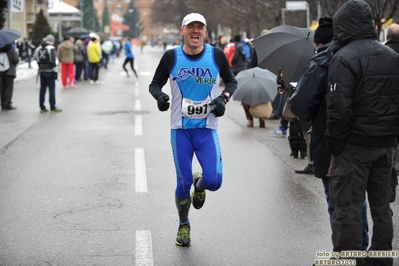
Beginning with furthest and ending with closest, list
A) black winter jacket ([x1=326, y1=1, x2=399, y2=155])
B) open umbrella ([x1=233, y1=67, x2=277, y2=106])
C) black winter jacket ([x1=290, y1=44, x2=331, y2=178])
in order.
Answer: open umbrella ([x1=233, y1=67, x2=277, y2=106]) < black winter jacket ([x1=290, y1=44, x2=331, y2=178]) < black winter jacket ([x1=326, y1=1, x2=399, y2=155])

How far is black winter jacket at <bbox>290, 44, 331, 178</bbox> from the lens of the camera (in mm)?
5562

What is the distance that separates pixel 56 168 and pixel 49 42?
316 inches

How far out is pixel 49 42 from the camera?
18.2m

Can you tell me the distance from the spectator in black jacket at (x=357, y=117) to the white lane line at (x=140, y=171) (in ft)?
13.5

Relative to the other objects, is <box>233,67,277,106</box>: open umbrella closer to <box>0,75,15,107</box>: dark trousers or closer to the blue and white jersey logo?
<box>0,75,15,107</box>: dark trousers

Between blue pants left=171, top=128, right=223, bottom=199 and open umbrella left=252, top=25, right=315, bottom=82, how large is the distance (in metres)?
3.81

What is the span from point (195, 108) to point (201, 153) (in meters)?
0.39

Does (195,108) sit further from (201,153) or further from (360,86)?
(360,86)

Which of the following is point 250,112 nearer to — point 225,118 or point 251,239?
point 225,118

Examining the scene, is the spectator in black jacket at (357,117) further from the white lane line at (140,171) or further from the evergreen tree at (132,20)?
the evergreen tree at (132,20)

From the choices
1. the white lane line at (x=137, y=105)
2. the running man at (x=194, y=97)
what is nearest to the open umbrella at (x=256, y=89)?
the white lane line at (x=137, y=105)

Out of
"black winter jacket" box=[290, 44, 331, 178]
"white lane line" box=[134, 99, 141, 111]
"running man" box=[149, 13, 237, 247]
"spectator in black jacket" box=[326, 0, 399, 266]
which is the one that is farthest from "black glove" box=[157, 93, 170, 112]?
"white lane line" box=[134, 99, 141, 111]

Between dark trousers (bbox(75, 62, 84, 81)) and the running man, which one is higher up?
the running man

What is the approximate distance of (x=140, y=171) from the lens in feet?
34.6
